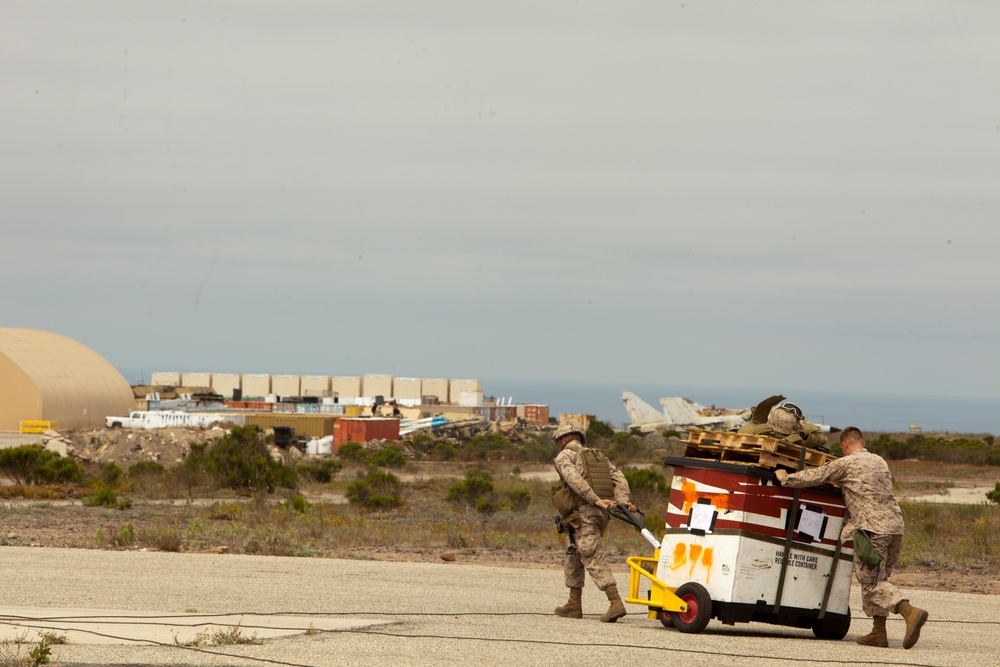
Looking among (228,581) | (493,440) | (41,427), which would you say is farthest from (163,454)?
(228,581)

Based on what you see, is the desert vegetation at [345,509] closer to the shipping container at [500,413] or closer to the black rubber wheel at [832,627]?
the black rubber wheel at [832,627]

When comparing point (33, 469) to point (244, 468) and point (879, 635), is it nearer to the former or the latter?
point (244, 468)

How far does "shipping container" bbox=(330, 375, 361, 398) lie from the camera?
108 metres

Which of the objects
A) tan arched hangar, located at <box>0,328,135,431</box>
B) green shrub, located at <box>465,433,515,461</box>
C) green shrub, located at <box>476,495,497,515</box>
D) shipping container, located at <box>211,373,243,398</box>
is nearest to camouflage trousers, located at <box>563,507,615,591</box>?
green shrub, located at <box>476,495,497,515</box>

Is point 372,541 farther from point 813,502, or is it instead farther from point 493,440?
point 493,440

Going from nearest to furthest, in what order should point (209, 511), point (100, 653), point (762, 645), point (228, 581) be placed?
point (100, 653), point (762, 645), point (228, 581), point (209, 511)

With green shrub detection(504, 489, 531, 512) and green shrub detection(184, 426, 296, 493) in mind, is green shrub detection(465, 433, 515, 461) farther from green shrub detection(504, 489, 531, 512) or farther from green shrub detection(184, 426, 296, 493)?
green shrub detection(504, 489, 531, 512)

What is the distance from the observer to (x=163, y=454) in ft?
173

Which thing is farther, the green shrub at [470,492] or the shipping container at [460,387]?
the shipping container at [460,387]

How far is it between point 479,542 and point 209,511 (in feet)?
25.1

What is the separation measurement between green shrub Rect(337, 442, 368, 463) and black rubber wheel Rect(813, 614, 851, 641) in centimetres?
4554

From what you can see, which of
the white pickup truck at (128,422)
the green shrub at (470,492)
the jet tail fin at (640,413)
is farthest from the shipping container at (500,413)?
the green shrub at (470,492)

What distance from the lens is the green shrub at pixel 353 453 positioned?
184 ft

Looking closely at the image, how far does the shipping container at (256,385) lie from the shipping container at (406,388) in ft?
39.7
